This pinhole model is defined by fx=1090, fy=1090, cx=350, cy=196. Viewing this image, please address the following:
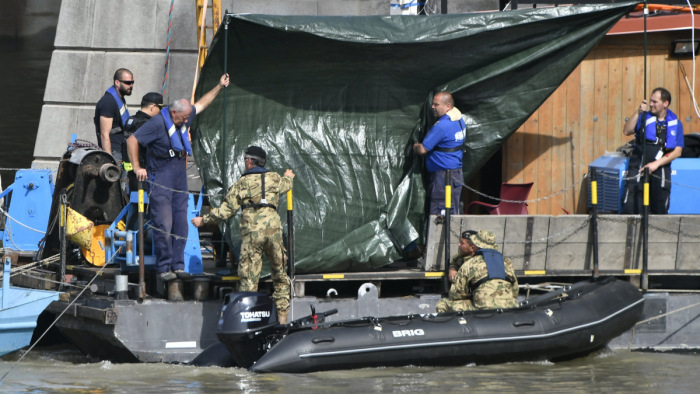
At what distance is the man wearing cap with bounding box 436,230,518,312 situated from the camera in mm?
10297

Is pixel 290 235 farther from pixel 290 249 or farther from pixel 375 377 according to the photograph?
pixel 375 377

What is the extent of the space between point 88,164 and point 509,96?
14.3 ft

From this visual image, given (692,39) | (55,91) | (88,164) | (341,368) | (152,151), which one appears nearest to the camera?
(341,368)

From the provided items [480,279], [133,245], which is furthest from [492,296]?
[133,245]

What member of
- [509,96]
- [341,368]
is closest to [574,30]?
[509,96]

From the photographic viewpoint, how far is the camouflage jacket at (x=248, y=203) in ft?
32.8

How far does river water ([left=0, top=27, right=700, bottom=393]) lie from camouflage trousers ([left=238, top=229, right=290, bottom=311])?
2.63 ft

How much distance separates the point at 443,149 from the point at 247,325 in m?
2.84

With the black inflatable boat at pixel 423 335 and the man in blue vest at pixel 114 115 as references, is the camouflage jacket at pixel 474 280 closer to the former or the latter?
the black inflatable boat at pixel 423 335

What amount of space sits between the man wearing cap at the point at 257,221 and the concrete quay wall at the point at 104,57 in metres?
5.28

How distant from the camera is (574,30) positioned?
11.1 m

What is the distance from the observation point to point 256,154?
1020cm

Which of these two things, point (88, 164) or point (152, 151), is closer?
point (152, 151)

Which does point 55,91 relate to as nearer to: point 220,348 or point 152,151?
point 152,151
